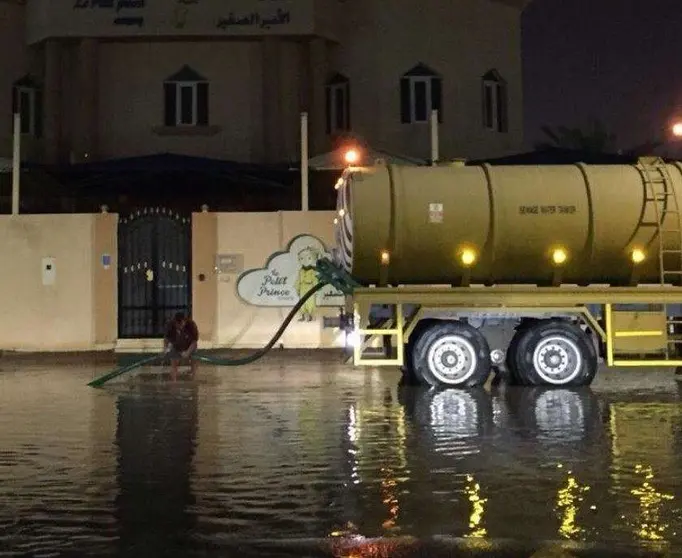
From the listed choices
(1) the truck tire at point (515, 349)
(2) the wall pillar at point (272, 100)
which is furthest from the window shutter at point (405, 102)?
(1) the truck tire at point (515, 349)

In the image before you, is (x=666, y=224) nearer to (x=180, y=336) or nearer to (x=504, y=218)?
(x=504, y=218)

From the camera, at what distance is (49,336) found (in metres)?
21.5

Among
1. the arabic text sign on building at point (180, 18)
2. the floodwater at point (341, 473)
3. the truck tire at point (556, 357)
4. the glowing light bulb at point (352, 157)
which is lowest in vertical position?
the floodwater at point (341, 473)

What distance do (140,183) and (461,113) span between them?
1133 cm

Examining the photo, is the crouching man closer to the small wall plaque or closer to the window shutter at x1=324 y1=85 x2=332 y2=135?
the small wall plaque

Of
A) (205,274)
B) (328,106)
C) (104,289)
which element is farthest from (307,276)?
(328,106)

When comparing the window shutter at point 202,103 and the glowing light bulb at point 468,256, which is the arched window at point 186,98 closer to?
the window shutter at point 202,103

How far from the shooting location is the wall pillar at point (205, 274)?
21453 mm

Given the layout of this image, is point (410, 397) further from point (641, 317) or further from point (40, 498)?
point (40, 498)

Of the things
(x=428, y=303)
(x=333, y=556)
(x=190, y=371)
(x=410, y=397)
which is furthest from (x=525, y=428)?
(x=190, y=371)

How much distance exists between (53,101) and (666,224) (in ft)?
70.5

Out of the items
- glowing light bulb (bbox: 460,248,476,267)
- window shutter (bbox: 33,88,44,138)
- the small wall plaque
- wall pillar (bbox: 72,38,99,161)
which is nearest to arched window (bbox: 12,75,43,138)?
window shutter (bbox: 33,88,44,138)

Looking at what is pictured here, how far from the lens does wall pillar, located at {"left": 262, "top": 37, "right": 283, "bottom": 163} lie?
29.1 m

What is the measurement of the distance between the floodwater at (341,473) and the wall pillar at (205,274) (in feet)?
25.7
